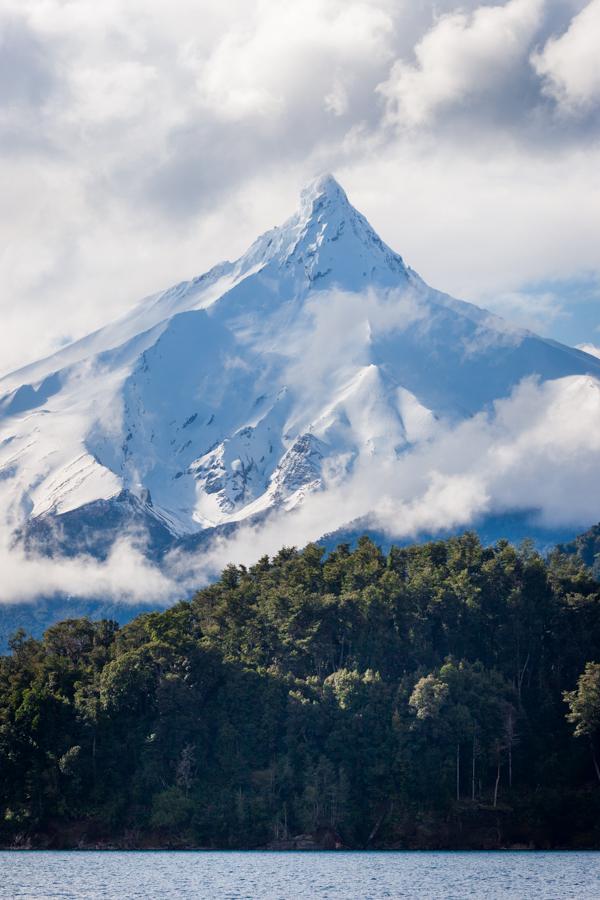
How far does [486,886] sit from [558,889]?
20.2 feet

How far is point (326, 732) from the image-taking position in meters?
168

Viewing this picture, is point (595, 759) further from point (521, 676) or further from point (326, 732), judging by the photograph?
point (326, 732)

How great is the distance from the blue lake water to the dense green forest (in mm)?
8219

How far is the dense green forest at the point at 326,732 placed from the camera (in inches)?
6299

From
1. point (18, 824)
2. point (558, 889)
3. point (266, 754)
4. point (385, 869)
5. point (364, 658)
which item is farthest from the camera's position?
point (364, 658)

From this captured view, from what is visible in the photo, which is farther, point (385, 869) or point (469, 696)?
point (469, 696)

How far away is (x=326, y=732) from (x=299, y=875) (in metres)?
42.6

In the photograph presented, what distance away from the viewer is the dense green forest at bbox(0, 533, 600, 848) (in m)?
160

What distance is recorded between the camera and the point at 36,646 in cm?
19450

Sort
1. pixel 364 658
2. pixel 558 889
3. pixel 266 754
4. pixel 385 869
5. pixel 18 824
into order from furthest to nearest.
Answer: pixel 364 658 → pixel 266 754 → pixel 18 824 → pixel 385 869 → pixel 558 889

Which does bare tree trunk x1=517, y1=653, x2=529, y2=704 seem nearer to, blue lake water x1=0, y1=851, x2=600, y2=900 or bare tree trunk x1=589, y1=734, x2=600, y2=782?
bare tree trunk x1=589, y1=734, x2=600, y2=782

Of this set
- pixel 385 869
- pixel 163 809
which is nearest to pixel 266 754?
pixel 163 809

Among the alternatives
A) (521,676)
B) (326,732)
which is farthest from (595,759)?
(326,732)

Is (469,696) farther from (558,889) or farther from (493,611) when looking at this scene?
(558,889)
